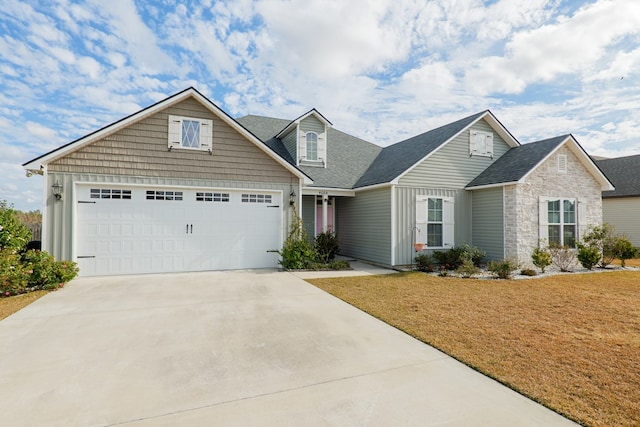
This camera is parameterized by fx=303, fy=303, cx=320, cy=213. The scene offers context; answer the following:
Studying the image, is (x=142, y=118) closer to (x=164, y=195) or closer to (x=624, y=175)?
(x=164, y=195)

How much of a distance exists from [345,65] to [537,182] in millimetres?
8225

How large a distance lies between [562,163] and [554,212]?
1.90 meters

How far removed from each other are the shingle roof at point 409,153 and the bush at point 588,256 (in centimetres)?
611

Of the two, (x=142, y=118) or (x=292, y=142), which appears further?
(x=292, y=142)

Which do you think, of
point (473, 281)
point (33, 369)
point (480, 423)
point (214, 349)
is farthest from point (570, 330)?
point (33, 369)

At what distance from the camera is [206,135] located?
32.2 ft

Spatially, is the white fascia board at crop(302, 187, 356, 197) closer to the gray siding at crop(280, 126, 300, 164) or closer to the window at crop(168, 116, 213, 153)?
the gray siding at crop(280, 126, 300, 164)

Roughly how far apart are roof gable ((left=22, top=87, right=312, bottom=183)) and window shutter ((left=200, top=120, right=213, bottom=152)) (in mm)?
448

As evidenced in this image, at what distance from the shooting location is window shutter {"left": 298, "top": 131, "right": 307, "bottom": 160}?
13.4 m

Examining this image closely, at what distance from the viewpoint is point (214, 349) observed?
4.00 meters

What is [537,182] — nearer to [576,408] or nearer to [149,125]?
[576,408]

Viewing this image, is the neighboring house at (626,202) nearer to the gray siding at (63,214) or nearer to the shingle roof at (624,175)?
the shingle roof at (624,175)

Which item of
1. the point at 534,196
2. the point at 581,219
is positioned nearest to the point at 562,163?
the point at 534,196

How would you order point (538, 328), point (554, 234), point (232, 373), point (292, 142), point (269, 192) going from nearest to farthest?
point (232, 373), point (538, 328), point (269, 192), point (554, 234), point (292, 142)
